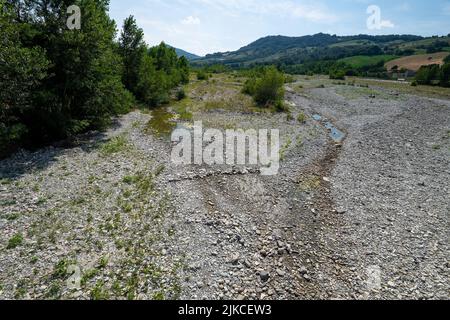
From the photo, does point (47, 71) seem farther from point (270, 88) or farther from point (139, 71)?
point (270, 88)

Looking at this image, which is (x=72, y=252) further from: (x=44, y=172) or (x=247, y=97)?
(x=247, y=97)

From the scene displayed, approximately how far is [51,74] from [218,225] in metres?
17.7

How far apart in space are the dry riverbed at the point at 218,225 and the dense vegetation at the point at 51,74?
244cm

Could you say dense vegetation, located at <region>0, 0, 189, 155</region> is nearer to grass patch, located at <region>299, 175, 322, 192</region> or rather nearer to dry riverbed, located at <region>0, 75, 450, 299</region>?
dry riverbed, located at <region>0, 75, 450, 299</region>

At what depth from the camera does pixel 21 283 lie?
9.78 meters

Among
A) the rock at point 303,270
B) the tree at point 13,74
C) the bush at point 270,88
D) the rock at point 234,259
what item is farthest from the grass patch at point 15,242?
the bush at point 270,88

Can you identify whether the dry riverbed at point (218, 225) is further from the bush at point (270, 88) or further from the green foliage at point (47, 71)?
the bush at point (270, 88)

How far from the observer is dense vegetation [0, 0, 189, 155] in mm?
17766

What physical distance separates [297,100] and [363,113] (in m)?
18.1

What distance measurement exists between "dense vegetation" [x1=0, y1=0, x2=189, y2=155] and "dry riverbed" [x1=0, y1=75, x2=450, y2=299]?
244cm

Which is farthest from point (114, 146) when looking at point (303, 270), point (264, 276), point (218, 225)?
point (303, 270)

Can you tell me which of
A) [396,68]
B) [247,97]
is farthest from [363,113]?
[396,68]

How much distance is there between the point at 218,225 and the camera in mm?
14406

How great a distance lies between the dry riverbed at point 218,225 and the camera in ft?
35.5
